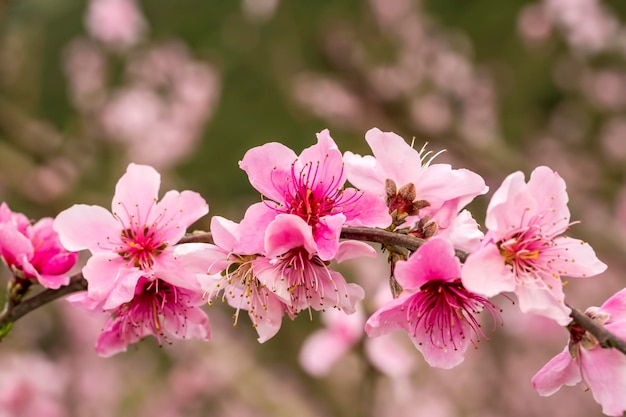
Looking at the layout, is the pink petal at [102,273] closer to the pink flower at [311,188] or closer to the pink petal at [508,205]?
the pink flower at [311,188]

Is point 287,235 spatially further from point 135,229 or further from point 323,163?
point 135,229

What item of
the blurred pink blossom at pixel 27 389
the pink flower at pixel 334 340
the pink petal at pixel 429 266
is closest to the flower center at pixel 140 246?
the pink petal at pixel 429 266

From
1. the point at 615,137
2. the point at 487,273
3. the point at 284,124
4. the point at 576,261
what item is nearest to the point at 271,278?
the point at 487,273

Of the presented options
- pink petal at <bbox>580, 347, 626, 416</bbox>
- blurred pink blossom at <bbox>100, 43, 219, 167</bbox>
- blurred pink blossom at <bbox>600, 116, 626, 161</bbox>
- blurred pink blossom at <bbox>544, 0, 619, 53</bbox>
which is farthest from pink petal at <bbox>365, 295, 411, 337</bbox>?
blurred pink blossom at <bbox>600, 116, 626, 161</bbox>

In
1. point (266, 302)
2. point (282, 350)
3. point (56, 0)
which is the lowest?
point (282, 350)

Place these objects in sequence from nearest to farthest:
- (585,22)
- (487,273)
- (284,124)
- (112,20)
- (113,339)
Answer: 1. (487,273)
2. (113,339)
3. (585,22)
4. (112,20)
5. (284,124)

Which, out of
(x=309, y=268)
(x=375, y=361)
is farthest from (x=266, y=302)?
(x=375, y=361)

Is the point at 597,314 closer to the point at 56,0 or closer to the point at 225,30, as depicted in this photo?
the point at 225,30

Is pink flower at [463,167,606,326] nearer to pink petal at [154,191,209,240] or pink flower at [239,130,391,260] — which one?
pink flower at [239,130,391,260]
